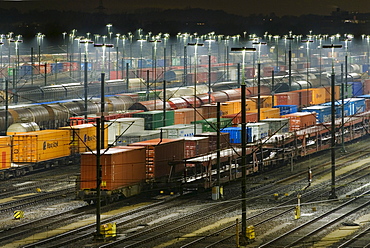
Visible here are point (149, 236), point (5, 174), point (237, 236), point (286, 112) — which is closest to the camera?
point (237, 236)

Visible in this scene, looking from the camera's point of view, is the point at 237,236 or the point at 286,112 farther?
the point at 286,112

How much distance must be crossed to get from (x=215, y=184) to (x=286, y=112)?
24.8 meters

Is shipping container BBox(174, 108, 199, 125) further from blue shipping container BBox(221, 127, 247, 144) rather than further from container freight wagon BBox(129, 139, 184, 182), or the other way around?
container freight wagon BBox(129, 139, 184, 182)

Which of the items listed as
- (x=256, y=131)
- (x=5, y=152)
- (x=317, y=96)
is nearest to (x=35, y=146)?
(x=5, y=152)

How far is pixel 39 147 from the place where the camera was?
158ft

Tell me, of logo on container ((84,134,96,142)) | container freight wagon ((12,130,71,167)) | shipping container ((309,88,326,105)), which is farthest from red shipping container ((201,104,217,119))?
shipping container ((309,88,326,105))

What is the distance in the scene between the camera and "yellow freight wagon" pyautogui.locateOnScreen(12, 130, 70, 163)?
156 feet

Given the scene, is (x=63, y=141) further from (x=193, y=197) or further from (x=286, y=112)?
(x=286, y=112)

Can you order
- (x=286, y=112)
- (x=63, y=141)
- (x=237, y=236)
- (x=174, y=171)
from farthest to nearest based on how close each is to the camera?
(x=286, y=112) < (x=63, y=141) < (x=174, y=171) < (x=237, y=236)

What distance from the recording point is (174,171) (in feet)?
136

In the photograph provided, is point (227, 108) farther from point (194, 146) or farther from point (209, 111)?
point (194, 146)

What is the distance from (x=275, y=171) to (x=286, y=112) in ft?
45.3

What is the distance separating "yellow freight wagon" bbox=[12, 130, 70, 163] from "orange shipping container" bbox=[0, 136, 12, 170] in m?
0.48

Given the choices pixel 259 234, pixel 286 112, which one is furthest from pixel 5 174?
pixel 286 112
